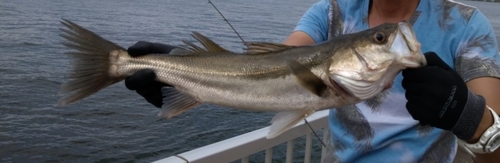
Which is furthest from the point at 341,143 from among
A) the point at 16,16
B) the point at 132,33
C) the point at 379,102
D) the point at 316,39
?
the point at 16,16

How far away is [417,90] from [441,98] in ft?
0.34

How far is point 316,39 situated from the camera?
3236 mm

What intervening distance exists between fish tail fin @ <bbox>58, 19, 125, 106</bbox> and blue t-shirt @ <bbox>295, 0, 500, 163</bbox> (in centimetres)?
117

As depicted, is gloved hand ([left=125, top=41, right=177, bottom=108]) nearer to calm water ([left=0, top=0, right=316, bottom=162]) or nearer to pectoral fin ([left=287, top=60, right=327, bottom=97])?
pectoral fin ([left=287, top=60, right=327, bottom=97])

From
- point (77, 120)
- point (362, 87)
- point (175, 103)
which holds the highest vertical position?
point (362, 87)

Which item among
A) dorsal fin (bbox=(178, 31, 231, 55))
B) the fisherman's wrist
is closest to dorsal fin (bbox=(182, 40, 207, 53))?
dorsal fin (bbox=(178, 31, 231, 55))

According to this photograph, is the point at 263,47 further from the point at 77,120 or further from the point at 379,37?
the point at 77,120

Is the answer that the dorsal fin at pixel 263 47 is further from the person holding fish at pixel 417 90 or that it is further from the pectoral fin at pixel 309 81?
the person holding fish at pixel 417 90

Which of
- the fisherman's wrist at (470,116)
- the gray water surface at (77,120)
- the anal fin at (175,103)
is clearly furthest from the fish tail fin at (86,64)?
the gray water surface at (77,120)

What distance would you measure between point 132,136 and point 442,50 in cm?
959

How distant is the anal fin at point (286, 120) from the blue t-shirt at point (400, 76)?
0.59 metres

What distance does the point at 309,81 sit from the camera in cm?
254

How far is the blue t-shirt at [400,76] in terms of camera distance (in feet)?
9.17

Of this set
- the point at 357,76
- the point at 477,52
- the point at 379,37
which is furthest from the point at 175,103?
the point at 477,52
